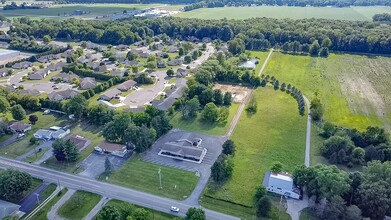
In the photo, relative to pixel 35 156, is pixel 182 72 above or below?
above

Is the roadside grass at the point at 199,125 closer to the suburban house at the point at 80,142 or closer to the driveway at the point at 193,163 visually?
the driveway at the point at 193,163

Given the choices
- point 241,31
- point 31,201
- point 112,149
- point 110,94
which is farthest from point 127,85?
point 241,31

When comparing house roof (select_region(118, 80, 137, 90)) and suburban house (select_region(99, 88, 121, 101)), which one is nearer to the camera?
suburban house (select_region(99, 88, 121, 101))

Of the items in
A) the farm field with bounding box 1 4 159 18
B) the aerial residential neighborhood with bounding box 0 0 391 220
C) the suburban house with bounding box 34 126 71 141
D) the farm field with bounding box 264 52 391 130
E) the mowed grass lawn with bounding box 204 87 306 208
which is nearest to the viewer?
the aerial residential neighborhood with bounding box 0 0 391 220

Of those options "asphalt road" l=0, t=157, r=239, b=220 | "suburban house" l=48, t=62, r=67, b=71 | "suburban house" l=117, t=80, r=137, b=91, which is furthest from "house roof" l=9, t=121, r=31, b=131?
"suburban house" l=48, t=62, r=67, b=71

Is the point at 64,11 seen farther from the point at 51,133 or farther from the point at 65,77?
the point at 51,133

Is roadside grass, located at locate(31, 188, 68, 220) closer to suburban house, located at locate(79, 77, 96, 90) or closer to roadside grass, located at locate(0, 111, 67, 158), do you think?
roadside grass, located at locate(0, 111, 67, 158)
